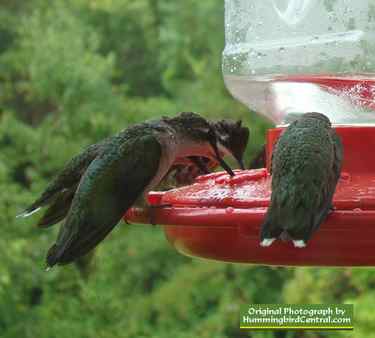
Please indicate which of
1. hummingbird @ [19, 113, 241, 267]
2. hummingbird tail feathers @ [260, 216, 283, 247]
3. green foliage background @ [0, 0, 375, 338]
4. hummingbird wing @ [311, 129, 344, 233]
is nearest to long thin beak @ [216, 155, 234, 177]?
hummingbird @ [19, 113, 241, 267]

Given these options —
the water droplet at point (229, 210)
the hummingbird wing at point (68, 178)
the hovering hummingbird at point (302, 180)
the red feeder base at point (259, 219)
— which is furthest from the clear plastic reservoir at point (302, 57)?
the water droplet at point (229, 210)

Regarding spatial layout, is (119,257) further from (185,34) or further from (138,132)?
(138,132)

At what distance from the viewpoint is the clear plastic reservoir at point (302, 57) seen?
2.73 metres

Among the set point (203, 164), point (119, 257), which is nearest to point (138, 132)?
point (203, 164)

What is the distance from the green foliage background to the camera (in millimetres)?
4961

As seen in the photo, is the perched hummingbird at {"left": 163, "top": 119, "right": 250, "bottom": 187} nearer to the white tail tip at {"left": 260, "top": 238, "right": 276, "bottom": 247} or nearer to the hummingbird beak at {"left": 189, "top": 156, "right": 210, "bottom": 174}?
the hummingbird beak at {"left": 189, "top": 156, "right": 210, "bottom": 174}

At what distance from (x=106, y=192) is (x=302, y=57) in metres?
1.14

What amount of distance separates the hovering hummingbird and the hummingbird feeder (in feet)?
0.20

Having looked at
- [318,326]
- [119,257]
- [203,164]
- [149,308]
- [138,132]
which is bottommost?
[149,308]

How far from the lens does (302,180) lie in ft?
6.35

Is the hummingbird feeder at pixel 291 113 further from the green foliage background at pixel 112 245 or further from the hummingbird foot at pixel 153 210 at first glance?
the green foliage background at pixel 112 245

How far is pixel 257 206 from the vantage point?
2018 mm

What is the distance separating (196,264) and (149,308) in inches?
19.6

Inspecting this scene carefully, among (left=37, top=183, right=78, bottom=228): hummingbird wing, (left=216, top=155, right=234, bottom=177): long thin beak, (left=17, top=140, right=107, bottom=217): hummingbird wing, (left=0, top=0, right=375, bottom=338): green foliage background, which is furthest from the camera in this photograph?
(left=0, top=0, right=375, bottom=338): green foliage background
